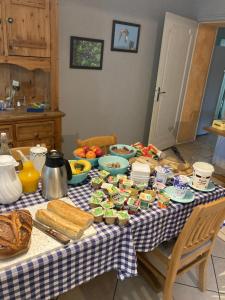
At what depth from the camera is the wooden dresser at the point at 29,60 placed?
207 cm

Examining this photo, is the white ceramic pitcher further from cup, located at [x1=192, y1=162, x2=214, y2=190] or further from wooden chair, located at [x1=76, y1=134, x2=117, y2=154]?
cup, located at [x1=192, y1=162, x2=214, y2=190]

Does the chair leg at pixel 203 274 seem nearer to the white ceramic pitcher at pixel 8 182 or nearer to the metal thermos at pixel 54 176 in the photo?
the metal thermos at pixel 54 176

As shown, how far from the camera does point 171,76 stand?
144 inches

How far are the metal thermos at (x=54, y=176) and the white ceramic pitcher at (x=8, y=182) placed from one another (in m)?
0.13

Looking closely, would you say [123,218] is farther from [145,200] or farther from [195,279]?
[195,279]

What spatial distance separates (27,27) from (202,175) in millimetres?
1895

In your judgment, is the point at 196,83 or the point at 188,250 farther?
the point at 196,83

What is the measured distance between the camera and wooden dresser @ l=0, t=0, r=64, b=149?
2.07 meters

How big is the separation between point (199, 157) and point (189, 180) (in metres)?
2.60

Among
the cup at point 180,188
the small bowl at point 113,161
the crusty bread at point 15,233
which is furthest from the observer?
the small bowl at point 113,161

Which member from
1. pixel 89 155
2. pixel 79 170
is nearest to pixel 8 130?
pixel 89 155

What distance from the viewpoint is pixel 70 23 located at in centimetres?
268

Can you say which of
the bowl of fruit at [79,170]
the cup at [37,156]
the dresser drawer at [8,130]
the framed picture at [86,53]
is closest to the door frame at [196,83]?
the framed picture at [86,53]

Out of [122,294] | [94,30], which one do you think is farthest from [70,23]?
[122,294]
